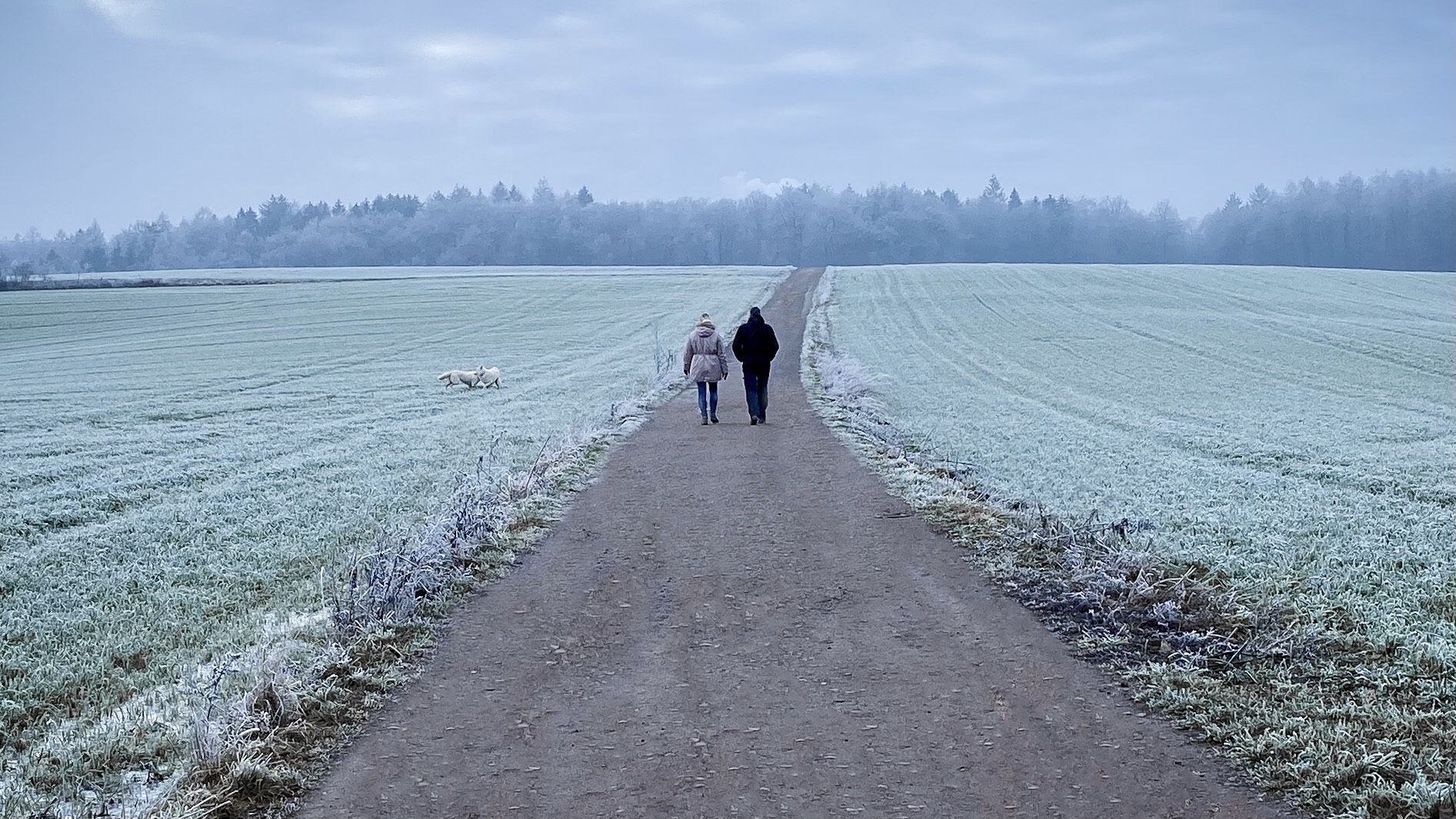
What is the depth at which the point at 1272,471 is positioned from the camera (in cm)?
1481

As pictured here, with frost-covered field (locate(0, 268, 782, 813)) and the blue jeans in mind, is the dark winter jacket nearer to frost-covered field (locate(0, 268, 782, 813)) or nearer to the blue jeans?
the blue jeans

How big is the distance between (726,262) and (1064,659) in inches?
6314

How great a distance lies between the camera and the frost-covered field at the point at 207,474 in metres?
7.31

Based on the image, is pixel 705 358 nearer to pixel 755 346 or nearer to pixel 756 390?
pixel 755 346

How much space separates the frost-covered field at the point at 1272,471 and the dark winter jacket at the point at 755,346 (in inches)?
113

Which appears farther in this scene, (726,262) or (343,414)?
(726,262)

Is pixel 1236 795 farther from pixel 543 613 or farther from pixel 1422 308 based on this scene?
pixel 1422 308

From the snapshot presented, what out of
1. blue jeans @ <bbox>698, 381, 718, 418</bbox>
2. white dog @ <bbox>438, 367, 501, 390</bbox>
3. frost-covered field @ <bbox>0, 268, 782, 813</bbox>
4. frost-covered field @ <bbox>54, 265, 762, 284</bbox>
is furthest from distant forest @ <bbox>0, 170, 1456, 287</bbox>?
blue jeans @ <bbox>698, 381, 718, 418</bbox>

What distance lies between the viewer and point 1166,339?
1662 inches

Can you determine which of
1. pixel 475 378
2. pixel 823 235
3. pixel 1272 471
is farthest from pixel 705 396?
pixel 823 235

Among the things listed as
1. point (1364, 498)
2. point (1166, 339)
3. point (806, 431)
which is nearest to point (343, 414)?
point (806, 431)

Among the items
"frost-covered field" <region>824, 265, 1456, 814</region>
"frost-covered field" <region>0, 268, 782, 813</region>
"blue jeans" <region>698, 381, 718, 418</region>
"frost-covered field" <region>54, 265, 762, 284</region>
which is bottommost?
"frost-covered field" <region>824, 265, 1456, 814</region>

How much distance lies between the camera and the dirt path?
16.3ft

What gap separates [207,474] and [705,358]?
807 centimetres
